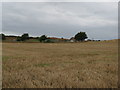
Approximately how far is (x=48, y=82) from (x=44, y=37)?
90714mm

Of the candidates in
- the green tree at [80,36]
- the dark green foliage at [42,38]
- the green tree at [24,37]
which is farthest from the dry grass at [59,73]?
the green tree at [80,36]

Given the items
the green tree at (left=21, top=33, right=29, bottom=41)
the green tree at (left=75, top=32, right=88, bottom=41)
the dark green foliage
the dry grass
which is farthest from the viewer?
the green tree at (left=75, top=32, right=88, bottom=41)

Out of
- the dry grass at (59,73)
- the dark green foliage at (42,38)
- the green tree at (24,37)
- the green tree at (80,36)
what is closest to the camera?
the dry grass at (59,73)

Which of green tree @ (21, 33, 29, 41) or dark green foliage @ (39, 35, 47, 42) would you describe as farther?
dark green foliage @ (39, 35, 47, 42)

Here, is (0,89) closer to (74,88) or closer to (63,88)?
(63,88)

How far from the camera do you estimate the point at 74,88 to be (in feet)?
13.9

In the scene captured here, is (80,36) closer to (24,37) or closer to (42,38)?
(42,38)

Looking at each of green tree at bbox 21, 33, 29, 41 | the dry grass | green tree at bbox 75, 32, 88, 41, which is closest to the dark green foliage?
green tree at bbox 21, 33, 29, 41

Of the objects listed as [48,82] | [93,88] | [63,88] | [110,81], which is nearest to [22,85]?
[48,82]

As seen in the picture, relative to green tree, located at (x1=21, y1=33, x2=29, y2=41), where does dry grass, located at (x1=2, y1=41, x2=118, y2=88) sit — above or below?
below

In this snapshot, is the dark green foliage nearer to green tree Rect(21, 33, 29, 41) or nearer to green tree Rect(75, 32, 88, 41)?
green tree Rect(21, 33, 29, 41)

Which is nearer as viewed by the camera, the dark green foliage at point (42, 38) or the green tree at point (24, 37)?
the green tree at point (24, 37)

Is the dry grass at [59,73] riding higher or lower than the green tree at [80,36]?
lower

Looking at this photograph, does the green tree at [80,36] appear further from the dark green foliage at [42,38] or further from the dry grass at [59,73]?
the dry grass at [59,73]
